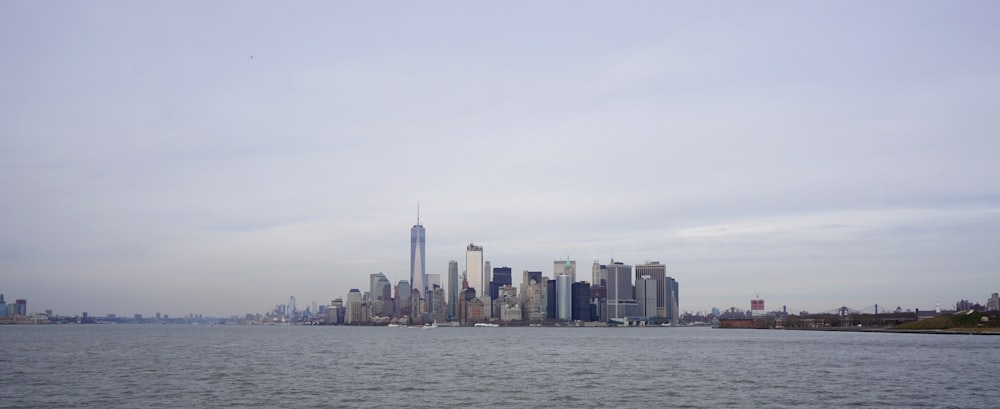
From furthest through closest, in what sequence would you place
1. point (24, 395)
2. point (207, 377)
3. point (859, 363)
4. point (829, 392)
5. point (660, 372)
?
point (859, 363), point (660, 372), point (207, 377), point (829, 392), point (24, 395)

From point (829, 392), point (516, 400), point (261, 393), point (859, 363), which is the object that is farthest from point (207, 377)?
point (859, 363)

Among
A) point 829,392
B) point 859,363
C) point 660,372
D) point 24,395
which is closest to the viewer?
point 24,395

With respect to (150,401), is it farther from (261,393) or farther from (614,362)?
(614,362)

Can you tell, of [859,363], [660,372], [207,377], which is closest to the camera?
[207,377]

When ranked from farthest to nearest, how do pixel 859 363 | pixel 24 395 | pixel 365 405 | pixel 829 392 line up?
pixel 859 363 < pixel 829 392 < pixel 24 395 < pixel 365 405

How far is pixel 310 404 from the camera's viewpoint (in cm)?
5053

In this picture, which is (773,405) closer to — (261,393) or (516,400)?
(516,400)

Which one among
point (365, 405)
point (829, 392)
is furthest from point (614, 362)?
point (365, 405)

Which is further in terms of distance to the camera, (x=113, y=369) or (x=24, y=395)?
(x=113, y=369)

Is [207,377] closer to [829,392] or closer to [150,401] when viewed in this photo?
[150,401]

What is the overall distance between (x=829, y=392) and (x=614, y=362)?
38537 millimetres

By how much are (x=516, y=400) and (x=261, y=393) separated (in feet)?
60.5

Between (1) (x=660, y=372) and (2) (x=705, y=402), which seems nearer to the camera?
(2) (x=705, y=402)

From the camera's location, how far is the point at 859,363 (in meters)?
91.7
